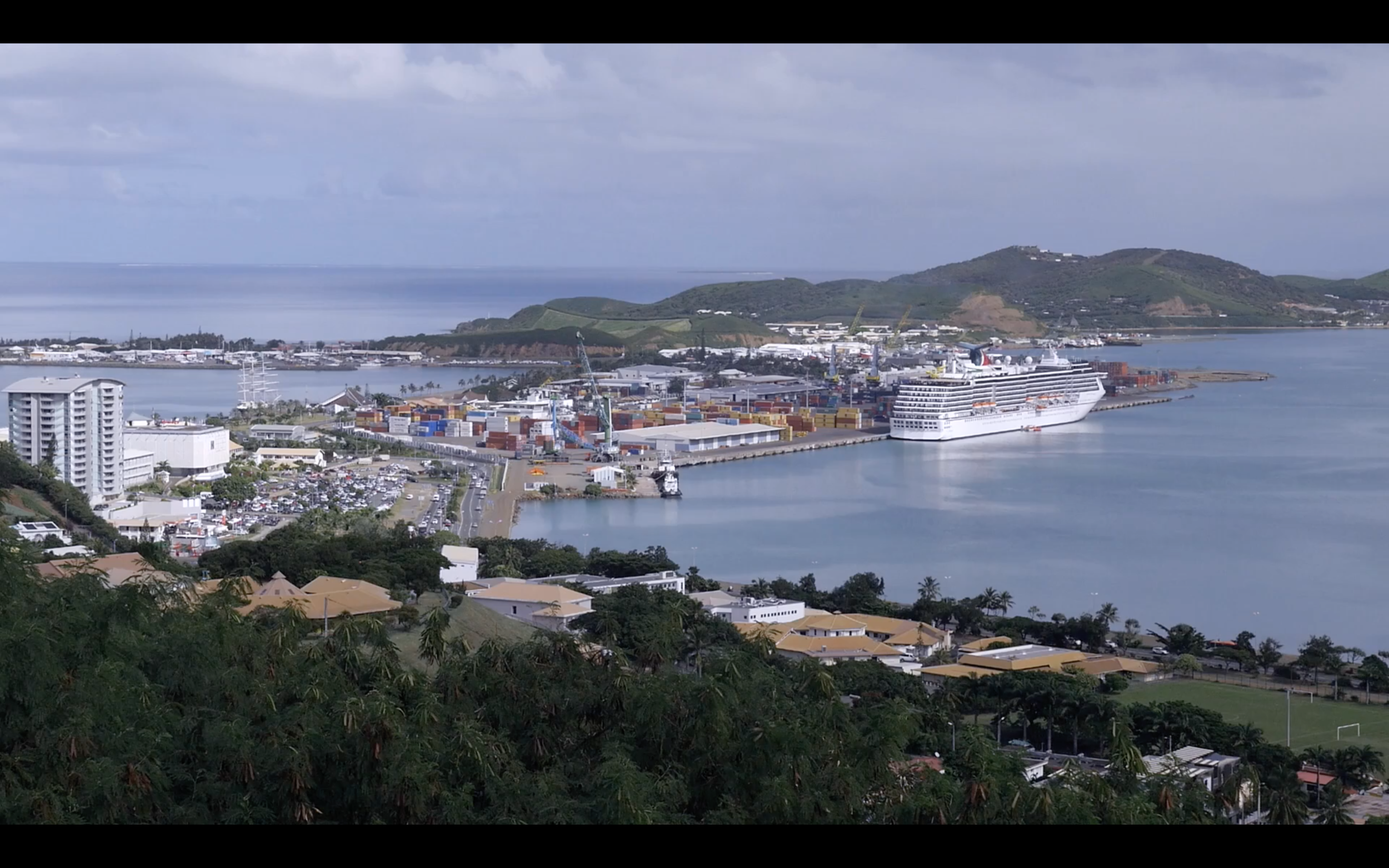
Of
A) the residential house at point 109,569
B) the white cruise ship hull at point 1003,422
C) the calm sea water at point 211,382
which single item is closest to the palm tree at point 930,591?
the residential house at point 109,569

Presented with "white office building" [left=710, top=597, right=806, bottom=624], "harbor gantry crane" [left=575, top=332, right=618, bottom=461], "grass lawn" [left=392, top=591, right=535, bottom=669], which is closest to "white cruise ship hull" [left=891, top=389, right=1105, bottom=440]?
"harbor gantry crane" [left=575, top=332, right=618, bottom=461]

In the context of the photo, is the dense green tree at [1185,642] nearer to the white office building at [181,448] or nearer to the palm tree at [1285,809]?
the palm tree at [1285,809]

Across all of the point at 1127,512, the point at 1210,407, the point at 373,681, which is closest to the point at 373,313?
the point at 1210,407

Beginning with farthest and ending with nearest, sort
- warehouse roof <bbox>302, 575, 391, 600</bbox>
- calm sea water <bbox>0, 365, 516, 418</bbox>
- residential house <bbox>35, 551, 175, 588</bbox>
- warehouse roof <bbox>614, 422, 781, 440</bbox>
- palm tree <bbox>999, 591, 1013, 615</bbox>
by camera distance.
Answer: calm sea water <bbox>0, 365, 516, 418</bbox> → warehouse roof <bbox>614, 422, 781, 440</bbox> → palm tree <bbox>999, 591, 1013, 615</bbox> → warehouse roof <bbox>302, 575, 391, 600</bbox> → residential house <bbox>35, 551, 175, 588</bbox>

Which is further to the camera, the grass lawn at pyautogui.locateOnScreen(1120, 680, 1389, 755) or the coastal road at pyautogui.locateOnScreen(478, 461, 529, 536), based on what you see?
the coastal road at pyautogui.locateOnScreen(478, 461, 529, 536)

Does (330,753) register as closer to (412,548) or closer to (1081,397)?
(412,548)

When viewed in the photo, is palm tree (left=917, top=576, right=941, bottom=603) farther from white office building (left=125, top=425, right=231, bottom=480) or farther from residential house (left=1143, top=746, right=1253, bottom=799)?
white office building (left=125, top=425, right=231, bottom=480)

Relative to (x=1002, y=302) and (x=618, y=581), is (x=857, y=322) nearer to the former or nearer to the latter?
(x=1002, y=302)
